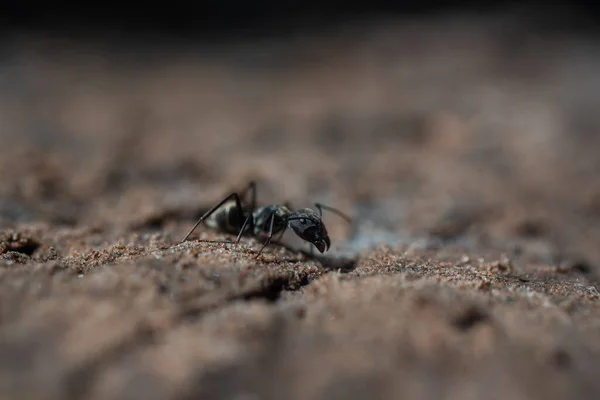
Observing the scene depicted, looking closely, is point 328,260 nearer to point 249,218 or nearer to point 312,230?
point 312,230

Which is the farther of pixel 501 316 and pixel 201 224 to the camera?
pixel 201 224

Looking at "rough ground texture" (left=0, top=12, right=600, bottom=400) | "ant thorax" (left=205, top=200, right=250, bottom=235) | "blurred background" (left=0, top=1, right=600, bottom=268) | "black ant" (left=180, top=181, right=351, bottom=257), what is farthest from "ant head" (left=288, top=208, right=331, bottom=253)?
"blurred background" (left=0, top=1, right=600, bottom=268)

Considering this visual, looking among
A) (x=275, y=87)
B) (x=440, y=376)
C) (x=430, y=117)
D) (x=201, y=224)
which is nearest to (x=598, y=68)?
(x=430, y=117)

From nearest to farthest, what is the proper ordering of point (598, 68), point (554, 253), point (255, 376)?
point (255, 376) < point (554, 253) < point (598, 68)

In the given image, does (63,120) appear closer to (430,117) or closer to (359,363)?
(430,117)

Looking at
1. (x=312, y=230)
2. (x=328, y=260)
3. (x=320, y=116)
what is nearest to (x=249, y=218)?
(x=312, y=230)

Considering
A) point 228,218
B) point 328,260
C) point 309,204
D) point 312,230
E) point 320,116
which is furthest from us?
point 320,116

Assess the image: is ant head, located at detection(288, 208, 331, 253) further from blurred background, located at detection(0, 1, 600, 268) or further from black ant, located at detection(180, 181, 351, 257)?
blurred background, located at detection(0, 1, 600, 268)
